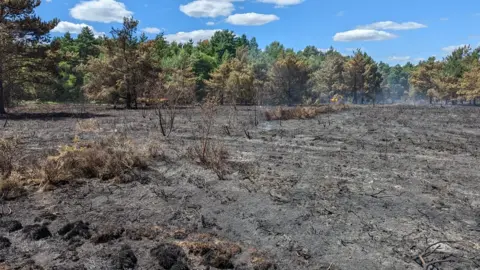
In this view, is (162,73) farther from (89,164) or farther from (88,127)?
(89,164)

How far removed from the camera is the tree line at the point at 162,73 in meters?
18.3

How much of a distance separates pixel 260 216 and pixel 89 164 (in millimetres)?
3493

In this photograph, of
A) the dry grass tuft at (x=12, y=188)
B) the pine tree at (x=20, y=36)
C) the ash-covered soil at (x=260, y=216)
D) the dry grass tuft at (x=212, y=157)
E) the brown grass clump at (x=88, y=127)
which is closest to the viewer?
the ash-covered soil at (x=260, y=216)

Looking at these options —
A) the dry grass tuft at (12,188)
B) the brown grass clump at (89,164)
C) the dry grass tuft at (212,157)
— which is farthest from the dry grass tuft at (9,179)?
the dry grass tuft at (212,157)

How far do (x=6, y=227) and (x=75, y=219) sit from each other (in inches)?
30.9

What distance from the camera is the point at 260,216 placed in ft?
17.0

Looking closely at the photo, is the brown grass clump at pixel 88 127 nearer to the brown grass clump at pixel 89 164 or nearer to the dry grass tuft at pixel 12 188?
the brown grass clump at pixel 89 164

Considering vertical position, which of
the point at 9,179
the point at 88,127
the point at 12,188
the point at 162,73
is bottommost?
the point at 12,188

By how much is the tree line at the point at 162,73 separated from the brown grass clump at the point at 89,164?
12.3 ft

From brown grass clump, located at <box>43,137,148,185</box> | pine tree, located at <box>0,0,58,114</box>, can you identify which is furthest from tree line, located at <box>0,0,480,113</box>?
brown grass clump, located at <box>43,137,148,185</box>

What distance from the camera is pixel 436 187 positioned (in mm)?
6453

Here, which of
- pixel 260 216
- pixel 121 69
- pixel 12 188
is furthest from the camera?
pixel 121 69

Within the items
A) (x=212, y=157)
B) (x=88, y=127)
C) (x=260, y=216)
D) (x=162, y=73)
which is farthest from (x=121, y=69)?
(x=260, y=216)

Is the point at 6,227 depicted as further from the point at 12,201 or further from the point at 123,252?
the point at 123,252
